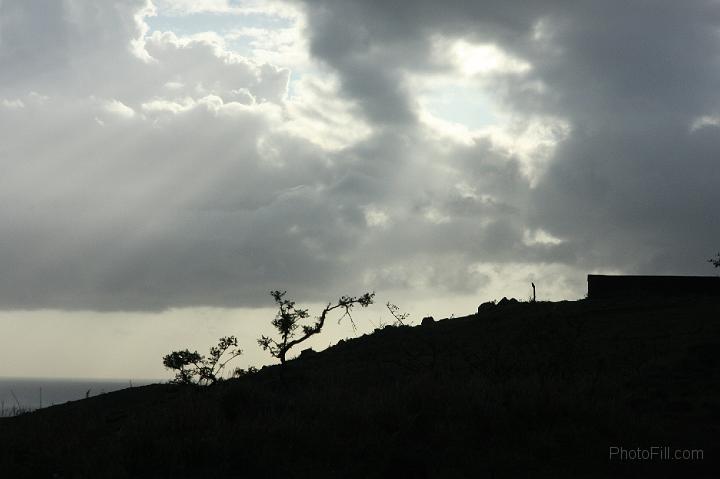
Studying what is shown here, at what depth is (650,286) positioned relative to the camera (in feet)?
144

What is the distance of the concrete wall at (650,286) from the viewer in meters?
42.8

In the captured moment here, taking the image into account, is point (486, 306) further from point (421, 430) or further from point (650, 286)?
point (421, 430)

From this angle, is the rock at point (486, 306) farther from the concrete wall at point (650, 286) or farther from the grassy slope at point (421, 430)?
the grassy slope at point (421, 430)

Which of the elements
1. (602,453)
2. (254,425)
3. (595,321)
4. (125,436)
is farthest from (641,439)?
(595,321)

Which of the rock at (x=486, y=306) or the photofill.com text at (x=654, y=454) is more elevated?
the rock at (x=486, y=306)

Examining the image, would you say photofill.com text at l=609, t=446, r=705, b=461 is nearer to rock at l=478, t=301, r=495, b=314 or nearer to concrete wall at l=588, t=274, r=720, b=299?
concrete wall at l=588, t=274, r=720, b=299

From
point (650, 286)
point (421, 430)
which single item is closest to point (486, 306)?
point (650, 286)

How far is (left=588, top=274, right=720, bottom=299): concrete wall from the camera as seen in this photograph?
42.8m

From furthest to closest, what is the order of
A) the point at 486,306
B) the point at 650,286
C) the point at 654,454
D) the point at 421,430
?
1. the point at 486,306
2. the point at 650,286
3. the point at 421,430
4. the point at 654,454

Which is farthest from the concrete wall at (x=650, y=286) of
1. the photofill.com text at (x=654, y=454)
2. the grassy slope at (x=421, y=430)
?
the photofill.com text at (x=654, y=454)

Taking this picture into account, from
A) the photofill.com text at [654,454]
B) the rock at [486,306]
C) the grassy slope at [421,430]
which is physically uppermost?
the rock at [486,306]

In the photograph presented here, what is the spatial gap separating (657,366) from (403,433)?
13.1 m

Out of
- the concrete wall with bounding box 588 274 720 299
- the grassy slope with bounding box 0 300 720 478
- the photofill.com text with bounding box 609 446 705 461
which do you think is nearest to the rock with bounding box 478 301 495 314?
the concrete wall with bounding box 588 274 720 299

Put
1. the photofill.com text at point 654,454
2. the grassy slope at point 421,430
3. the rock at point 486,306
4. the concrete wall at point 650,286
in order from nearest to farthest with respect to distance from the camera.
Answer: the grassy slope at point 421,430
the photofill.com text at point 654,454
the concrete wall at point 650,286
the rock at point 486,306
